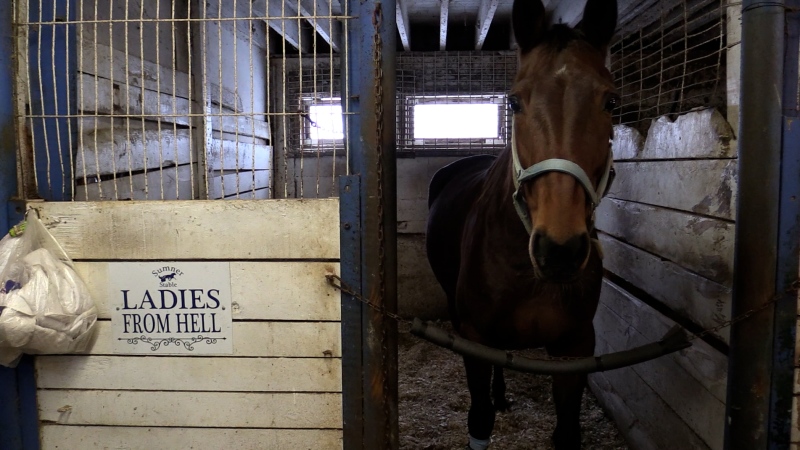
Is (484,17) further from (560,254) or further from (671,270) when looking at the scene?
(560,254)

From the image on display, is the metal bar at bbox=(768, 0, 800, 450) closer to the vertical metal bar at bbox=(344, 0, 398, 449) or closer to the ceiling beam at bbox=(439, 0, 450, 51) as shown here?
the vertical metal bar at bbox=(344, 0, 398, 449)

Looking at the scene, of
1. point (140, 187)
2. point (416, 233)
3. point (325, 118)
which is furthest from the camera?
point (416, 233)

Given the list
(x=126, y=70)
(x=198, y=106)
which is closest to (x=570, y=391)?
(x=126, y=70)

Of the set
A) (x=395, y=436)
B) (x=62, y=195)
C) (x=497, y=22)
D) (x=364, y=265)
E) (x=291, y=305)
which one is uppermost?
(x=497, y=22)

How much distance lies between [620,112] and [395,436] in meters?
2.06

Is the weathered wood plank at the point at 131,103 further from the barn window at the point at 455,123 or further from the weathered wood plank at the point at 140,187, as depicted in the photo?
the barn window at the point at 455,123

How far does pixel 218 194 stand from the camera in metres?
3.37

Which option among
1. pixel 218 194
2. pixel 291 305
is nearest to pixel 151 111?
pixel 218 194

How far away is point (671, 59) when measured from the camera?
2.17 metres

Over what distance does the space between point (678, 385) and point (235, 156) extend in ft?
7.78

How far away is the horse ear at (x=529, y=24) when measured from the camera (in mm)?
1474

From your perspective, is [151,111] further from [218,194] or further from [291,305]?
[291,305]

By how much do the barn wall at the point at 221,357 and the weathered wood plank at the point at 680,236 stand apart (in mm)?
1163

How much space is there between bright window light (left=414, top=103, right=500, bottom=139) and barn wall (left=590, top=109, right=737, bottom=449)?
1.96 meters
